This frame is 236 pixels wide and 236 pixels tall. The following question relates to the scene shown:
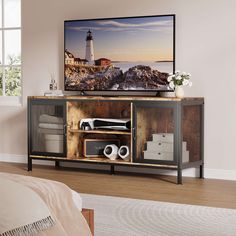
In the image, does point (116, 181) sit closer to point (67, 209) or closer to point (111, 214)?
point (111, 214)

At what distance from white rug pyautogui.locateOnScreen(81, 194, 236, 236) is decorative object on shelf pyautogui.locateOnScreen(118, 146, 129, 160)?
3.36 ft

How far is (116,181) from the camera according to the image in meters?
5.18

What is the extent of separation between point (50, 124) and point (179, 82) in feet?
4.72

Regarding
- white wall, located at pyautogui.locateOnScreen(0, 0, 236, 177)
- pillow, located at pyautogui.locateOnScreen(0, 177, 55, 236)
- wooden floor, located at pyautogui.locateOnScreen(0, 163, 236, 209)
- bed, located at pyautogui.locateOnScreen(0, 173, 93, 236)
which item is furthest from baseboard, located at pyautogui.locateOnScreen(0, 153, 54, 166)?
pillow, located at pyautogui.locateOnScreen(0, 177, 55, 236)

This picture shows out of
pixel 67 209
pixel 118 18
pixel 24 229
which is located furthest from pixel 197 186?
pixel 24 229

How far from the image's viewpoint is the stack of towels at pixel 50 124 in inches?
219

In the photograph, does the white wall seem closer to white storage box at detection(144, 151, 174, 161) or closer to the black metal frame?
white storage box at detection(144, 151, 174, 161)

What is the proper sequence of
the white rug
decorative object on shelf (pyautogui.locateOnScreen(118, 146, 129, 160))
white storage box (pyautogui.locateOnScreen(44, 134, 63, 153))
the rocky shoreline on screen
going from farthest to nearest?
white storage box (pyautogui.locateOnScreen(44, 134, 63, 153)), the rocky shoreline on screen, decorative object on shelf (pyautogui.locateOnScreen(118, 146, 129, 160)), the white rug

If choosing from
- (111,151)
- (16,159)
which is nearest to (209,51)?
(111,151)

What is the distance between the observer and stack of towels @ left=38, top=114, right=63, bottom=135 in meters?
5.57

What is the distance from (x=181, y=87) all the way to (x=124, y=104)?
628 mm

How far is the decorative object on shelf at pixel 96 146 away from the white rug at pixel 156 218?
124cm

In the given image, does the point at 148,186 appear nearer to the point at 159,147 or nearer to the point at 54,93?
the point at 159,147

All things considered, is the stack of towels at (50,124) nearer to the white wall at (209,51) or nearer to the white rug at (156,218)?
the white wall at (209,51)
